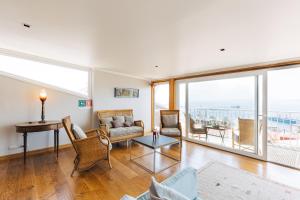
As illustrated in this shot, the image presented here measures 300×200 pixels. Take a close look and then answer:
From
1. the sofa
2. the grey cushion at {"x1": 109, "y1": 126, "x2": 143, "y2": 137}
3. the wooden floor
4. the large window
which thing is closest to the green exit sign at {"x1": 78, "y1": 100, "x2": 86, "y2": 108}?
the sofa

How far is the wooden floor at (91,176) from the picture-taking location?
204 cm

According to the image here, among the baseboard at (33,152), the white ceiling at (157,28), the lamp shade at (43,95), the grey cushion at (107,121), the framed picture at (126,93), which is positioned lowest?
the baseboard at (33,152)

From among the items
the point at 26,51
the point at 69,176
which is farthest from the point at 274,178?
the point at 26,51

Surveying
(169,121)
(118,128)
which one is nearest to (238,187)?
(169,121)

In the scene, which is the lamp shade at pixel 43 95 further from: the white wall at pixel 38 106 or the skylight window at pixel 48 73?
the skylight window at pixel 48 73

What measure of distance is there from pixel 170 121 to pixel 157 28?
10.3 ft

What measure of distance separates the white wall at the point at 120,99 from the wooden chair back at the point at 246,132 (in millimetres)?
3216

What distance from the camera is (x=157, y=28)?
1920 mm

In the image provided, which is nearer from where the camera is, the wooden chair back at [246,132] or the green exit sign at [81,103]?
the wooden chair back at [246,132]

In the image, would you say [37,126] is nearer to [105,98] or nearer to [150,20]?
[105,98]

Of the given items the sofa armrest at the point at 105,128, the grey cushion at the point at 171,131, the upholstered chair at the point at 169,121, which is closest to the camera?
the sofa armrest at the point at 105,128

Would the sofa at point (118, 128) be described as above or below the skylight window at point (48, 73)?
below

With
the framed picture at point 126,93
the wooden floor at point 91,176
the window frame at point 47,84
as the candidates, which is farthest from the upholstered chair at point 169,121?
the window frame at point 47,84

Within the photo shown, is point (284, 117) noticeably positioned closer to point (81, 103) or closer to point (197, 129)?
point (197, 129)
